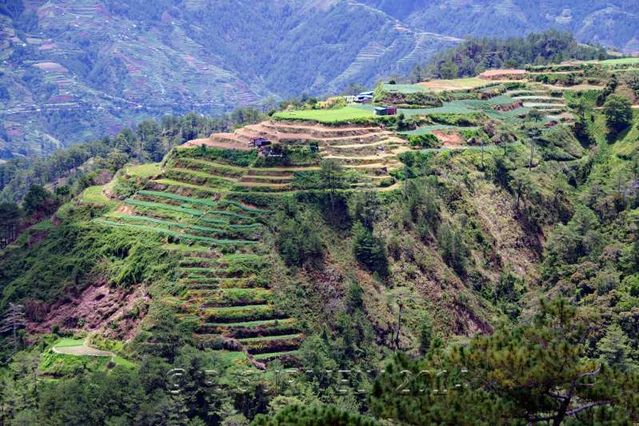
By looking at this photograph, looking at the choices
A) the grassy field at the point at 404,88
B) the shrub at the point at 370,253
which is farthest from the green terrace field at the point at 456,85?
the shrub at the point at 370,253

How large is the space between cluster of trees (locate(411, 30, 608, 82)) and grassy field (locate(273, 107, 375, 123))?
50.2 metres

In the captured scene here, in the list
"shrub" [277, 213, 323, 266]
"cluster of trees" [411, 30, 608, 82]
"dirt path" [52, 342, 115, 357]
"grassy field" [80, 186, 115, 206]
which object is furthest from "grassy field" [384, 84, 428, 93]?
"dirt path" [52, 342, 115, 357]

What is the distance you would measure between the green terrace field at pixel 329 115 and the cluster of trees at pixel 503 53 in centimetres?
5029

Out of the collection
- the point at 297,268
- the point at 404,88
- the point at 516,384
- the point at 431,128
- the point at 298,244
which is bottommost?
the point at 297,268

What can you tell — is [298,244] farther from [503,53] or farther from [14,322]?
[503,53]

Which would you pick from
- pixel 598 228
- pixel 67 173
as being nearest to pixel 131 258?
pixel 598 228

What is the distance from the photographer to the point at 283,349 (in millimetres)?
55531

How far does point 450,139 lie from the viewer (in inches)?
3140

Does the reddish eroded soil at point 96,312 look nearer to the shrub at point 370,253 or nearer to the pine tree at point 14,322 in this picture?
the pine tree at point 14,322

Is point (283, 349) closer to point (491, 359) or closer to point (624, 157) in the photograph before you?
point (491, 359)

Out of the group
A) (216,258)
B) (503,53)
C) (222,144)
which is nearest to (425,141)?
(222,144)

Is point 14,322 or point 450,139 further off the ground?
point 450,139

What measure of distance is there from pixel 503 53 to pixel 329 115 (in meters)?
70.1

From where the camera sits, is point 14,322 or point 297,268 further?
point 297,268
